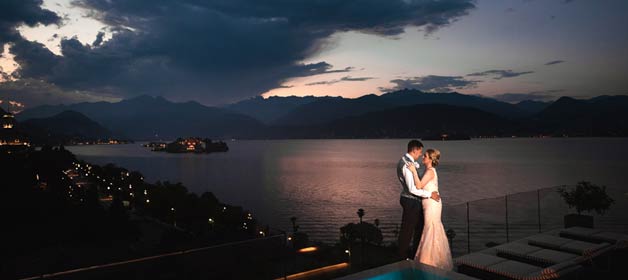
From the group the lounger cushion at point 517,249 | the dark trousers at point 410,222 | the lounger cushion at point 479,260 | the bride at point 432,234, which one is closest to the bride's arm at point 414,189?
the bride at point 432,234

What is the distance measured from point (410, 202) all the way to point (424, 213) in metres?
0.26

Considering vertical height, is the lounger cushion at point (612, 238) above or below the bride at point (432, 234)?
below

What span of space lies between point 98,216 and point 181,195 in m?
9.92

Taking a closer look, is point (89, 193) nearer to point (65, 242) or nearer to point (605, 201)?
point (65, 242)

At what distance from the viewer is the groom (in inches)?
212

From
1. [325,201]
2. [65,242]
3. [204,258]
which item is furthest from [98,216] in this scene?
[325,201]

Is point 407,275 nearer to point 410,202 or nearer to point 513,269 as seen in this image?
point 410,202

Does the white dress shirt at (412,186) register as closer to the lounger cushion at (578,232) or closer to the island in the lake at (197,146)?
the lounger cushion at (578,232)

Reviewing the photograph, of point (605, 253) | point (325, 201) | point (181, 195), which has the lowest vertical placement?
point (325, 201)

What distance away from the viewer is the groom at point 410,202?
5.38 meters

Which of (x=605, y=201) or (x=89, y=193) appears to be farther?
(x=89, y=193)

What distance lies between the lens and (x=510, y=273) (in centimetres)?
531

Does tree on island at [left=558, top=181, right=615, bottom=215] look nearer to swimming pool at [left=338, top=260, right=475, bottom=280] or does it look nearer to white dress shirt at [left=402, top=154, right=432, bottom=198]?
white dress shirt at [left=402, top=154, right=432, bottom=198]

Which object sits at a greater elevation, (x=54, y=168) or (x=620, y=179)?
(x=54, y=168)
